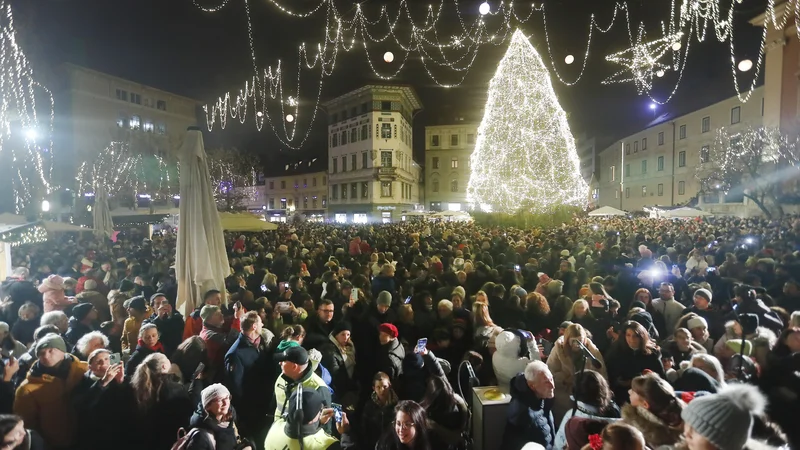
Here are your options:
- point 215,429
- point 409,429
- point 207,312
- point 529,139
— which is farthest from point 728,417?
point 529,139

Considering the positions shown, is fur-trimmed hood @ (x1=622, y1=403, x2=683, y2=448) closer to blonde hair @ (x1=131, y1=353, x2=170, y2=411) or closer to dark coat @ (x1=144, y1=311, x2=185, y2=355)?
blonde hair @ (x1=131, y1=353, x2=170, y2=411)

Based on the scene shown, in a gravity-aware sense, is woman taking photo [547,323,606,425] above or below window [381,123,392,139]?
below

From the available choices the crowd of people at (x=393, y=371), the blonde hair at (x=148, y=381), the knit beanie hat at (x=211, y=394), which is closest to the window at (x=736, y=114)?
the crowd of people at (x=393, y=371)

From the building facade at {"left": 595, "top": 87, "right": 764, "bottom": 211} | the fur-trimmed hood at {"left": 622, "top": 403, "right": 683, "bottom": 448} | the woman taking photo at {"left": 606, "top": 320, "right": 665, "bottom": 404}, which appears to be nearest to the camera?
→ the fur-trimmed hood at {"left": 622, "top": 403, "right": 683, "bottom": 448}

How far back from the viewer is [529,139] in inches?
984

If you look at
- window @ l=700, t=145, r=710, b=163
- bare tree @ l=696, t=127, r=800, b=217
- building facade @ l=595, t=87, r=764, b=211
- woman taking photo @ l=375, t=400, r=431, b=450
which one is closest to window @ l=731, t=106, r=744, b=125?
building facade @ l=595, t=87, r=764, b=211

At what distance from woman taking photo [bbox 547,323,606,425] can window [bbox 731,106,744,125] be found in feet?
145

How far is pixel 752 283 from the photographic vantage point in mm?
7664

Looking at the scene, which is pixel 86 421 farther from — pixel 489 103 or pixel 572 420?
pixel 489 103

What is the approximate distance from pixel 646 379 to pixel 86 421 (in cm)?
455

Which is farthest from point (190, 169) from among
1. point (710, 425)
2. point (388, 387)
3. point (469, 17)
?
point (469, 17)

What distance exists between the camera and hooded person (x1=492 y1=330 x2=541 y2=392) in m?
4.38

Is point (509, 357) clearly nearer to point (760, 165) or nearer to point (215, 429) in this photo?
point (215, 429)

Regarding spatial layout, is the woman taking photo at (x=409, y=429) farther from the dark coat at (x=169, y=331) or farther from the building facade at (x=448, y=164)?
the building facade at (x=448, y=164)
